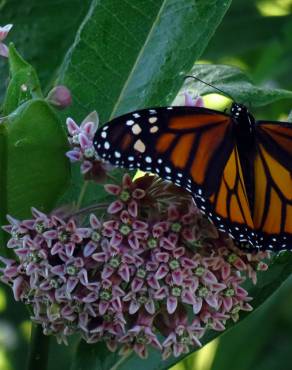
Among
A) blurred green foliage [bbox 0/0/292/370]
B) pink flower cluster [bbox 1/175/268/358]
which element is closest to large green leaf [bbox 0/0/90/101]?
blurred green foliage [bbox 0/0/292/370]

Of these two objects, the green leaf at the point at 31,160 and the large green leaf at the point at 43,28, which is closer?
the green leaf at the point at 31,160

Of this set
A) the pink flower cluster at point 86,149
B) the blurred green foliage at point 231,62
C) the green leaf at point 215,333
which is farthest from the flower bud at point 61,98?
the blurred green foliage at point 231,62

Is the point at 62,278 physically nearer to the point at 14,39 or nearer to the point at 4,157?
the point at 4,157

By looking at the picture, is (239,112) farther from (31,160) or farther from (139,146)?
(31,160)

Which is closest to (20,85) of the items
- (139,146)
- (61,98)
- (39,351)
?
(61,98)

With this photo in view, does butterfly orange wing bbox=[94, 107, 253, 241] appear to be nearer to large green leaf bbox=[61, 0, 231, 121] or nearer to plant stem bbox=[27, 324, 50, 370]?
large green leaf bbox=[61, 0, 231, 121]

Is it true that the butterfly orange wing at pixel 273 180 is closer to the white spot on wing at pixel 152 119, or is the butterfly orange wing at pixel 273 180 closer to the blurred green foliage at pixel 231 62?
the white spot on wing at pixel 152 119

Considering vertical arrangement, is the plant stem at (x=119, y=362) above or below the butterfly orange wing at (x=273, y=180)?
below
